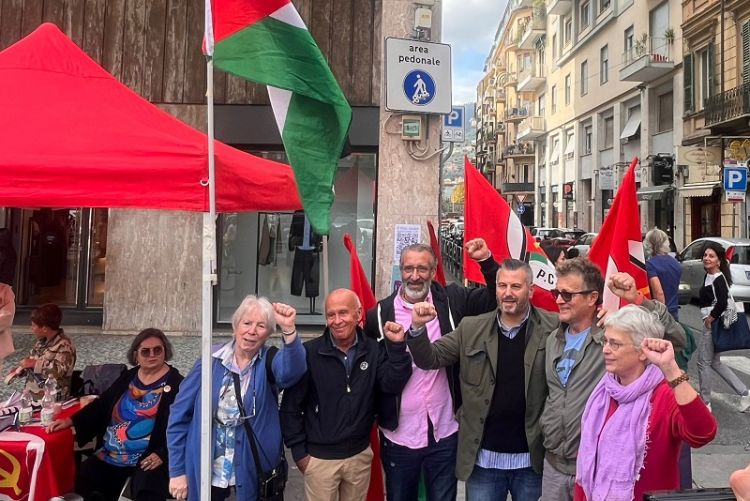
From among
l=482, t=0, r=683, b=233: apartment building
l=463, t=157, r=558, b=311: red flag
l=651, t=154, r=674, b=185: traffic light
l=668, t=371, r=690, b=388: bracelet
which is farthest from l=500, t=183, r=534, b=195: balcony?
l=668, t=371, r=690, b=388: bracelet

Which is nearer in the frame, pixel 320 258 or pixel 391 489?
pixel 391 489

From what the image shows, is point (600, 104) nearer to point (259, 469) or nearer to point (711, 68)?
point (711, 68)

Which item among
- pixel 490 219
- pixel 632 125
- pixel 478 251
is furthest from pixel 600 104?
pixel 478 251

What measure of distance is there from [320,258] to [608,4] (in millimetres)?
30470

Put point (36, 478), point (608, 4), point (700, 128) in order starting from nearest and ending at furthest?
point (36, 478) → point (700, 128) → point (608, 4)

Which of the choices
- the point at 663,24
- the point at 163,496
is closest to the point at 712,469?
the point at 163,496

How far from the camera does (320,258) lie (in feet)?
32.4

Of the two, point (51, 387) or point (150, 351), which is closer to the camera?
point (150, 351)

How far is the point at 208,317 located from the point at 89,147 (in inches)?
46.8

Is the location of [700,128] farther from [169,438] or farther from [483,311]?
[169,438]

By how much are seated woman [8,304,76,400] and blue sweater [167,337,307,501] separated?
160 cm

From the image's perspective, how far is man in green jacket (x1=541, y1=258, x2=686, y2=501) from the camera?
276 cm

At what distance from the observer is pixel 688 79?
2508 centimetres

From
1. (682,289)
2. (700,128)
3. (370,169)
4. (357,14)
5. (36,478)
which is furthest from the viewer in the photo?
(700,128)
